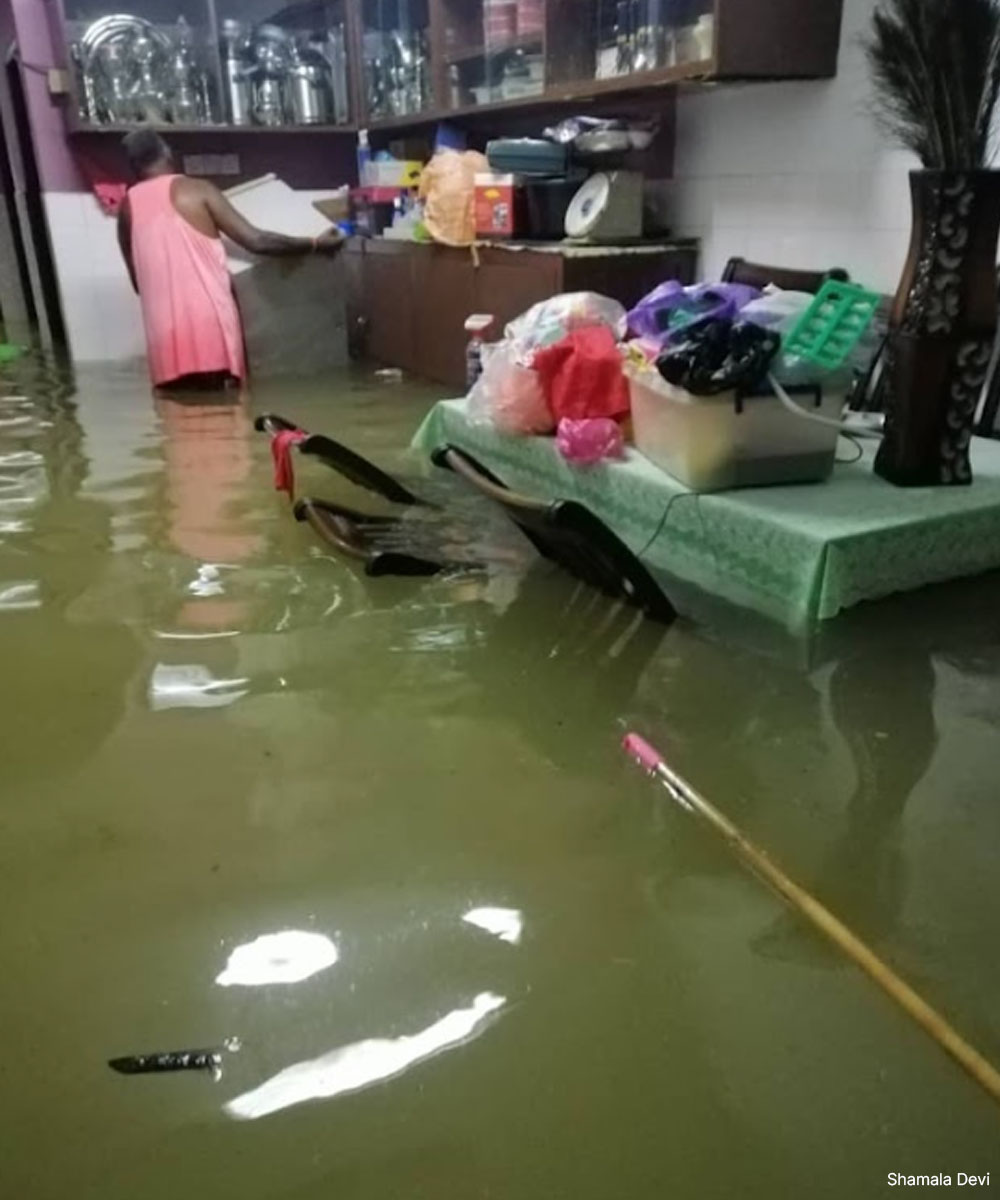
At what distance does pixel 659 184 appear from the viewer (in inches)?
159

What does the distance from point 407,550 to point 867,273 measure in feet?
5.35

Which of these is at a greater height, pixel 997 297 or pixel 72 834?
pixel 997 297

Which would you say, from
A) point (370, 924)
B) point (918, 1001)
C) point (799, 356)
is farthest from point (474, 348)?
point (918, 1001)

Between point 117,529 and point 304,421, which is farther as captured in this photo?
point 304,421

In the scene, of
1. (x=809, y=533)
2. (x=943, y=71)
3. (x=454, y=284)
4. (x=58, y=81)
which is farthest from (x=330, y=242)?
(x=809, y=533)

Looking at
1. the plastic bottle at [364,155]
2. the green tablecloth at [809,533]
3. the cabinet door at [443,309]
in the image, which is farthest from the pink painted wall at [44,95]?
the green tablecloth at [809,533]

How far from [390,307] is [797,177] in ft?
7.60

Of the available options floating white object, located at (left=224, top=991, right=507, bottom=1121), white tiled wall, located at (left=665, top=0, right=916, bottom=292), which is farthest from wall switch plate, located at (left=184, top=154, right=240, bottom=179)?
floating white object, located at (left=224, top=991, right=507, bottom=1121)

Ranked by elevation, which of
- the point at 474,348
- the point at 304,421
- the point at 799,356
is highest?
the point at 799,356

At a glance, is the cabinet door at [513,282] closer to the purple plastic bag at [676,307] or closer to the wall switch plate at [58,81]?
the purple plastic bag at [676,307]

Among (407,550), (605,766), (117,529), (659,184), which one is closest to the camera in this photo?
(605,766)

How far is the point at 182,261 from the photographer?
15.5ft

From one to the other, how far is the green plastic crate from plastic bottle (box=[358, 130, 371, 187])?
12.3 feet

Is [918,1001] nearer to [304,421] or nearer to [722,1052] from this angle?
[722,1052]
